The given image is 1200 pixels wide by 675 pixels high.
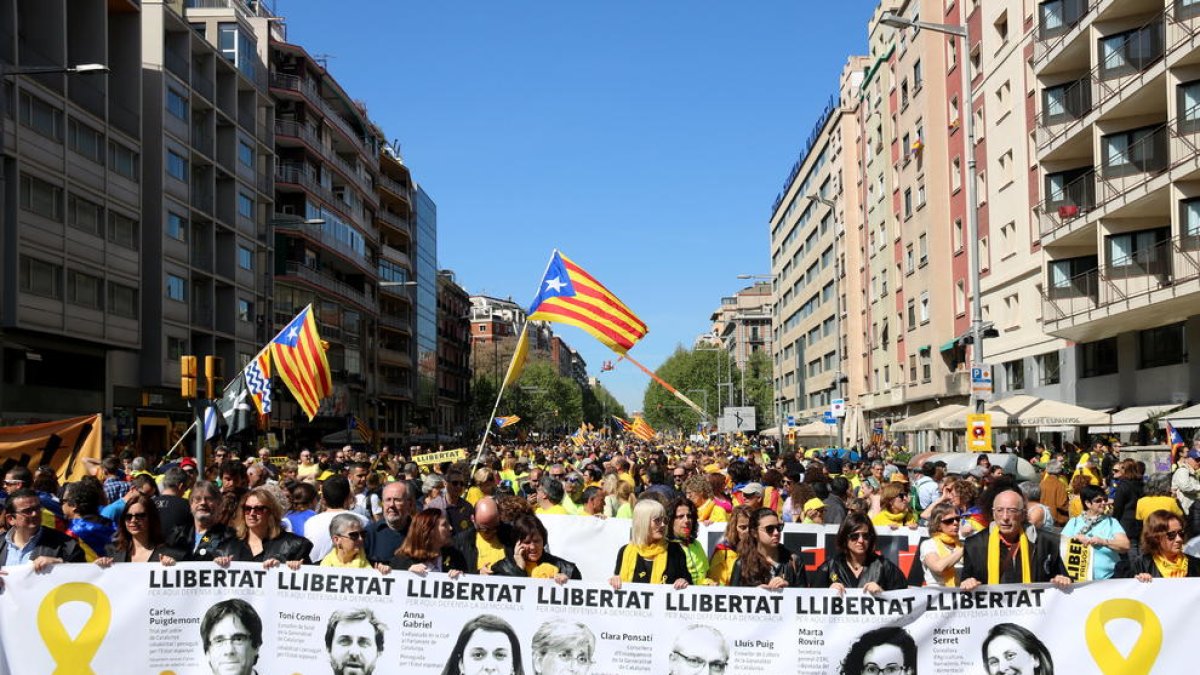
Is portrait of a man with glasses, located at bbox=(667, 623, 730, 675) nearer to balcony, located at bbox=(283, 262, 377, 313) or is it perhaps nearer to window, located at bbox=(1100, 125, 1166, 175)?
window, located at bbox=(1100, 125, 1166, 175)

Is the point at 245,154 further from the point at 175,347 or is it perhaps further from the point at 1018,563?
the point at 1018,563

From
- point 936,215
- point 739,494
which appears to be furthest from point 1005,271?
point 739,494

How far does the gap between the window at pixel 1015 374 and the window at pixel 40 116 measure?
3052 centimetres

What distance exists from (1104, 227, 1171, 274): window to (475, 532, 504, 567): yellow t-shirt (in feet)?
77.8

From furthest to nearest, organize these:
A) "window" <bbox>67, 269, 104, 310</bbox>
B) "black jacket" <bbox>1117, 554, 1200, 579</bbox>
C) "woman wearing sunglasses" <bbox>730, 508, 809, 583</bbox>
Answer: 1. "window" <bbox>67, 269, 104, 310</bbox>
2. "black jacket" <bbox>1117, 554, 1200, 579</bbox>
3. "woman wearing sunglasses" <bbox>730, 508, 809, 583</bbox>

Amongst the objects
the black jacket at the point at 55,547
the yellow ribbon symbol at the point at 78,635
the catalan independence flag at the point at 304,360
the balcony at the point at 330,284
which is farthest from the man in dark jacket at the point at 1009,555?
the balcony at the point at 330,284

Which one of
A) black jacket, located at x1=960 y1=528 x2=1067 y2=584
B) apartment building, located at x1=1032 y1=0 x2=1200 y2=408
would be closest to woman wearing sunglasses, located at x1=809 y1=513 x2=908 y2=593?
black jacket, located at x1=960 y1=528 x2=1067 y2=584

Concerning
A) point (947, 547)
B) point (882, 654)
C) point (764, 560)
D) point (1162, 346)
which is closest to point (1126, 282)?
point (1162, 346)

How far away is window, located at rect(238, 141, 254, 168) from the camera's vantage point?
5759 cm

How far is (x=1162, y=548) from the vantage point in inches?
301

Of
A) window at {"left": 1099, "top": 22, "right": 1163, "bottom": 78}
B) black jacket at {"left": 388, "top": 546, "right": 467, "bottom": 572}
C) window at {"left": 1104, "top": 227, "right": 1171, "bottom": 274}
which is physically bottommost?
black jacket at {"left": 388, "top": 546, "right": 467, "bottom": 572}

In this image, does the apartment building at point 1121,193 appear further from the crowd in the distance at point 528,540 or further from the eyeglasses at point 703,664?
the eyeglasses at point 703,664

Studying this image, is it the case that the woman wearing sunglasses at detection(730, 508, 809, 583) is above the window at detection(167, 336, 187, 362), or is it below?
below

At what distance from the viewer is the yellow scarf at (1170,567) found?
7637mm
